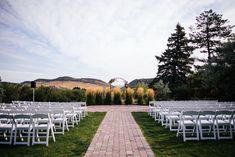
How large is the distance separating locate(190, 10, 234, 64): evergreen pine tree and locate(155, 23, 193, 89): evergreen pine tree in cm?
175

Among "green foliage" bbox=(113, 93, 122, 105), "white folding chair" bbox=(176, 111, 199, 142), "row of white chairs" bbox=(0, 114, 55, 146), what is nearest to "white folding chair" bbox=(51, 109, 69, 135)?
"row of white chairs" bbox=(0, 114, 55, 146)

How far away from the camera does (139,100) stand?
26.2m

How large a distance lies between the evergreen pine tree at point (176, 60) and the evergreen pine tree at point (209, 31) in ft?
5.75

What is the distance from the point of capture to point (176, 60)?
39.3 meters

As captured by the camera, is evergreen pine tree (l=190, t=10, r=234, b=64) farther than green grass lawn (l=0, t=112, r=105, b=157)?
Yes

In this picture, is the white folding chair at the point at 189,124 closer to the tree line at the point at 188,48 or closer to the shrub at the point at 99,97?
the shrub at the point at 99,97

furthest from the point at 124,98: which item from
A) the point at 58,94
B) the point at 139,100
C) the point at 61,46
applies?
the point at 61,46

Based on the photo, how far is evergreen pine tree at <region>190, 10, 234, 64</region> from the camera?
125 ft

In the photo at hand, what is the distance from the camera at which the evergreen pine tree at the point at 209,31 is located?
125 ft

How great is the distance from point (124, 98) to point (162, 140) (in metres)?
18.8

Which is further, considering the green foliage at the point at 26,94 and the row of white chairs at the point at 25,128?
the green foliage at the point at 26,94

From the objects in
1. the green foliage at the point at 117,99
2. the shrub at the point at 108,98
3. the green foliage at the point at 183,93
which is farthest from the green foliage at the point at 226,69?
the green foliage at the point at 183,93

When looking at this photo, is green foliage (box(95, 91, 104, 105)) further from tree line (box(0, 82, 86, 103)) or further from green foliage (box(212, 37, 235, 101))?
green foliage (box(212, 37, 235, 101))

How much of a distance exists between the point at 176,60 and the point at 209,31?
6430 millimetres
